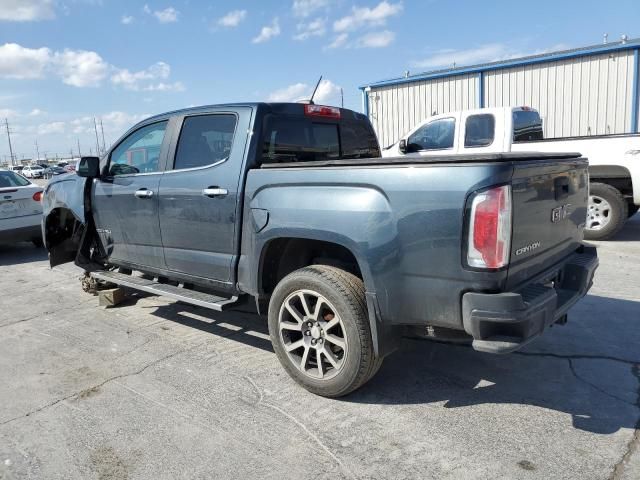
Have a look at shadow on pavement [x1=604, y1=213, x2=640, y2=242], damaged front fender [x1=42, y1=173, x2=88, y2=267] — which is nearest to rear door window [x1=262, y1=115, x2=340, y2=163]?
damaged front fender [x1=42, y1=173, x2=88, y2=267]

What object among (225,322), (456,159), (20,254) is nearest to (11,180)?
(20,254)

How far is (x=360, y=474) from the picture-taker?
2639 mm

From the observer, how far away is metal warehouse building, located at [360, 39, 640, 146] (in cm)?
1420

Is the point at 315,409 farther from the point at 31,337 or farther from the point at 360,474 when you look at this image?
the point at 31,337

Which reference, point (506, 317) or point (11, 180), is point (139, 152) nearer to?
point (506, 317)

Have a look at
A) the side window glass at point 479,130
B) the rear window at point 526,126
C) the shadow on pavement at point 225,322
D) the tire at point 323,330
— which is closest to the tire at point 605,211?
the rear window at point 526,126

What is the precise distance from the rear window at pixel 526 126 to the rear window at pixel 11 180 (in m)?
8.82

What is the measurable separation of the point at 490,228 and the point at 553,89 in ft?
48.4

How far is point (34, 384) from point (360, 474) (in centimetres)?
266

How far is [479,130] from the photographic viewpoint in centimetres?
884

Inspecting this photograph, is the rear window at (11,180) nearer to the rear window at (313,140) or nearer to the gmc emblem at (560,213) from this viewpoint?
the rear window at (313,140)

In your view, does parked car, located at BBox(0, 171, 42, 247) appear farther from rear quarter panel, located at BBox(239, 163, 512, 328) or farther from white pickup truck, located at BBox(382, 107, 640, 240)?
rear quarter panel, located at BBox(239, 163, 512, 328)

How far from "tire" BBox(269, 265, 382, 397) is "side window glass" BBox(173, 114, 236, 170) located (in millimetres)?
1288

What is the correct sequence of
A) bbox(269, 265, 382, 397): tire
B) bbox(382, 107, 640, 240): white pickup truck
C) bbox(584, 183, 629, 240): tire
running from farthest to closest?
1. bbox(584, 183, 629, 240): tire
2. bbox(382, 107, 640, 240): white pickup truck
3. bbox(269, 265, 382, 397): tire
